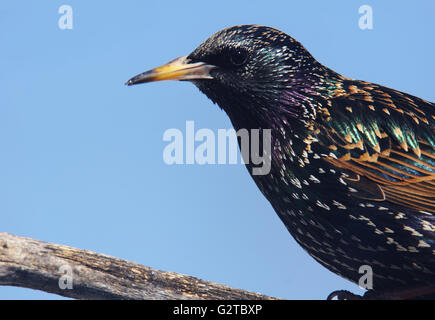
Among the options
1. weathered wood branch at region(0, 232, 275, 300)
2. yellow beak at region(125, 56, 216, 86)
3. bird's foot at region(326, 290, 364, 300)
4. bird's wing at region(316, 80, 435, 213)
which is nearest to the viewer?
weathered wood branch at region(0, 232, 275, 300)

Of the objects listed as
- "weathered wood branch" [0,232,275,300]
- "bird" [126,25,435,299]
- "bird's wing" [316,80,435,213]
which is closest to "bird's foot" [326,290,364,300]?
"bird" [126,25,435,299]

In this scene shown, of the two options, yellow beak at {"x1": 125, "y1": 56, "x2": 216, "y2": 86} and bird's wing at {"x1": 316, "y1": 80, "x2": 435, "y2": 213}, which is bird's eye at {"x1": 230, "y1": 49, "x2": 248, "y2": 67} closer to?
yellow beak at {"x1": 125, "y1": 56, "x2": 216, "y2": 86}

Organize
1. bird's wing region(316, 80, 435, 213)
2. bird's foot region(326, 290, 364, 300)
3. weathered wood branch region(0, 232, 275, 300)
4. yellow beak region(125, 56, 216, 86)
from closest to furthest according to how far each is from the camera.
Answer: weathered wood branch region(0, 232, 275, 300) < bird's wing region(316, 80, 435, 213) < yellow beak region(125, 56, 216, 86) < bird's foot region(326, 290, 364, 300)

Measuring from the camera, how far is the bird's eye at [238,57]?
11.1 feet

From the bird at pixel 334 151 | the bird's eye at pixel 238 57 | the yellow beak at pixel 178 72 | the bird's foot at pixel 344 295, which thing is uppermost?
the bird's eye at pixel 238 57

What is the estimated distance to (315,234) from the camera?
326 cm

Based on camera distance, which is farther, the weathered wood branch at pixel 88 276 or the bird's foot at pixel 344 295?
the bird's foot at pixel 344 295

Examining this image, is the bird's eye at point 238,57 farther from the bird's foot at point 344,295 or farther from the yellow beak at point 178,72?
the bird's foot at point 344,295

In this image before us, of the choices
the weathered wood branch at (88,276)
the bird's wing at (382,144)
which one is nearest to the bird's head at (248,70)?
the bird's wing at (382,144)

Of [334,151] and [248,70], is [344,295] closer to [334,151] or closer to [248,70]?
[334,151]

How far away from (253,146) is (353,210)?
Answer: 2.28ft

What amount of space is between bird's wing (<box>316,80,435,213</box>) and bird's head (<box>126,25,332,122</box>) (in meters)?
0.24

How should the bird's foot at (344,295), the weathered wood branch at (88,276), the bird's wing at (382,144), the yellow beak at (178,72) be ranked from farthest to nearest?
the bird's foot at (344,295), the yellow beak at (178,72), the bird's wing at (382,144), the weathered wood branch at (88,276)

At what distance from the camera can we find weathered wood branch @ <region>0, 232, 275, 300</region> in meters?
3.00
